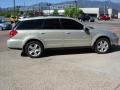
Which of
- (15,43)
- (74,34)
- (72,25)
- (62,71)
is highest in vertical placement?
(72,25)

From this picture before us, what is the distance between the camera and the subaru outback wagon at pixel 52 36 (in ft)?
44.1

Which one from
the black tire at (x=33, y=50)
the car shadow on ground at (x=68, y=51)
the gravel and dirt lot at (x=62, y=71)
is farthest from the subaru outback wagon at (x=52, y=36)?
the car shadow on ground at (x=68, y=51)

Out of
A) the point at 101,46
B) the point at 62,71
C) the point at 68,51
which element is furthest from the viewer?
the point at 68,51

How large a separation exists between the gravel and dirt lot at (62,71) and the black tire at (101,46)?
270 mm

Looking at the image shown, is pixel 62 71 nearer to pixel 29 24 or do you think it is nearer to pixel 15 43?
pixel 15 43

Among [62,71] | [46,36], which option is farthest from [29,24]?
[62,71]

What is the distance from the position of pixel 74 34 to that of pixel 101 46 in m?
1.27

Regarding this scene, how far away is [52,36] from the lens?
13617 mm

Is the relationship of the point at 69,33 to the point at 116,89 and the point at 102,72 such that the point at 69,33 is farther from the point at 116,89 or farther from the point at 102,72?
the point at 116,89

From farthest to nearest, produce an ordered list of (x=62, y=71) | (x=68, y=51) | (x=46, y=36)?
(x=68, y=51)
(x=46, y=36)
(x=62, y=71)

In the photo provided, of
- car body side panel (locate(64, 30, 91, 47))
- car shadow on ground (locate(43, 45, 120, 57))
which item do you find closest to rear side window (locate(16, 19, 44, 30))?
car body side panel (locate(64, 30, 91, 47))

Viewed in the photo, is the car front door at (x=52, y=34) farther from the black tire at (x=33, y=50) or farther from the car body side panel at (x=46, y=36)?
the black tire at (x=33, y=50)

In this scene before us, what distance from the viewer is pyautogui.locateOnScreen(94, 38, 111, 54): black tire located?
13992mm

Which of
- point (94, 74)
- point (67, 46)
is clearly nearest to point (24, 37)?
point (67, 46)
